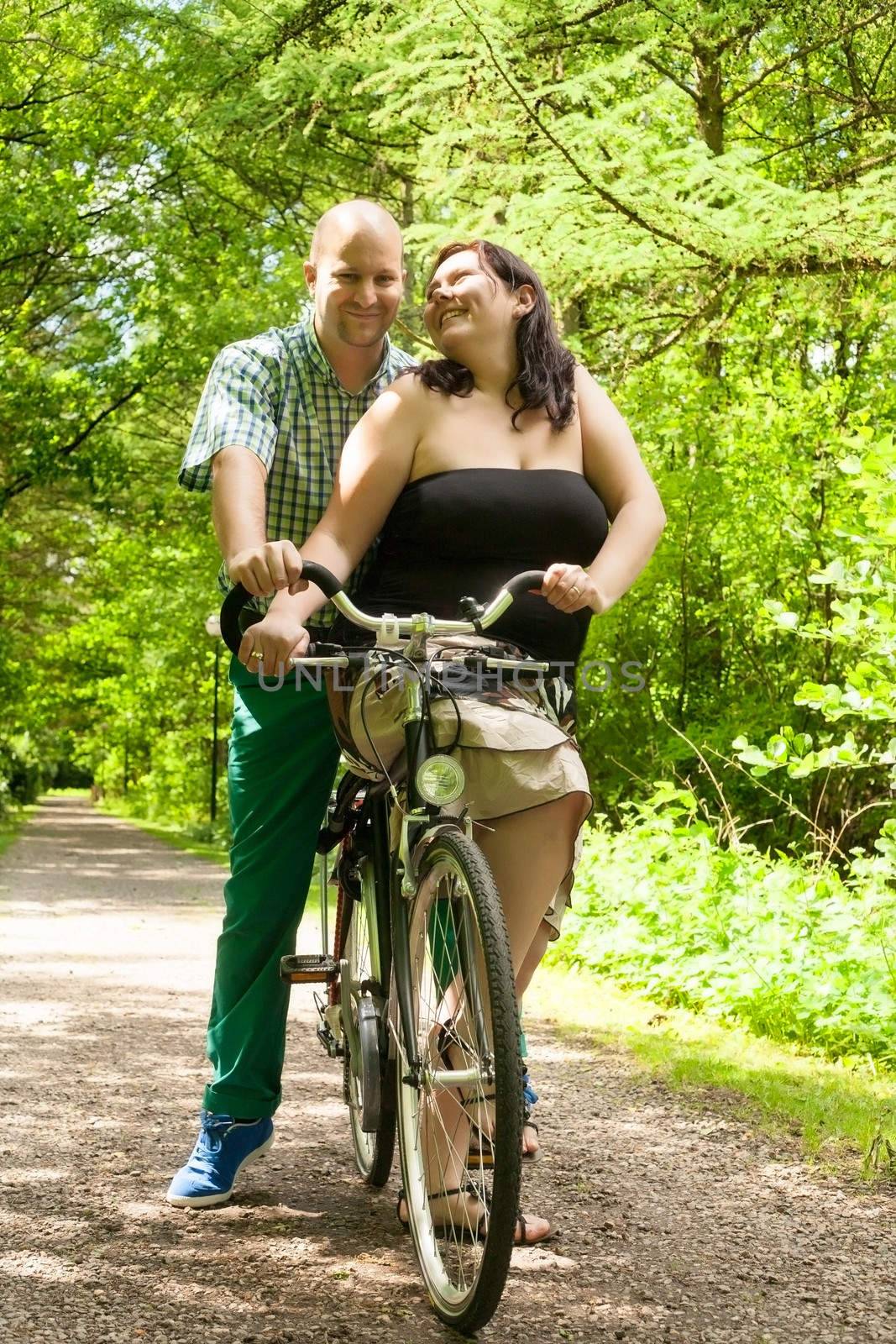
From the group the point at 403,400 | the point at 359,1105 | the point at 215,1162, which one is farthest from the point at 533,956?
the point at 403,400

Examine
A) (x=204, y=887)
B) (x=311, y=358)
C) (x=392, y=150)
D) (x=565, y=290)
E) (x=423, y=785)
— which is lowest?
(x=204, y=887)

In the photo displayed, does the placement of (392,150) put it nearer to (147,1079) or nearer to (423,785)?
(147,1079)

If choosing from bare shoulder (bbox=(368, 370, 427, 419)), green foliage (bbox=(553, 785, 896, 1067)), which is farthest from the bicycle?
green foliage (bbox=(553, 785, 896, 1067))

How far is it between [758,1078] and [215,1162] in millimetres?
2043

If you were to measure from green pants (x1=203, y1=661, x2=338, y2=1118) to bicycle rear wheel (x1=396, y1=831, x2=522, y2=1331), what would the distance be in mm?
565

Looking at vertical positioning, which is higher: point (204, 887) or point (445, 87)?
point (445, 87)

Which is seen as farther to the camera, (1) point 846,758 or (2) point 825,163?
(2) point 825,163

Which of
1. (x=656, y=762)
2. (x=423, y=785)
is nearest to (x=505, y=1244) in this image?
(x=423, y=785)

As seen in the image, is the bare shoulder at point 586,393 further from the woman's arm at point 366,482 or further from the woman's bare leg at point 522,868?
the woman's bare leg at point 522,868

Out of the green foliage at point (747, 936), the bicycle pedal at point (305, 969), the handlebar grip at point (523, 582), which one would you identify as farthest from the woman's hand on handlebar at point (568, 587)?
the green foliage at point (747, 936)

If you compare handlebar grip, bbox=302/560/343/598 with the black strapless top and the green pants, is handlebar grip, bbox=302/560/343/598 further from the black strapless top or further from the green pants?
the green pants

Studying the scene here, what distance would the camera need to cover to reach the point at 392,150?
12.0 meters

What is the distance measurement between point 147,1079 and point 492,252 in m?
3.10

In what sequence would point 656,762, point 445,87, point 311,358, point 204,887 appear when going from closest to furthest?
point 311,358 < point 445,87 < point 656,762 < point 204,887
